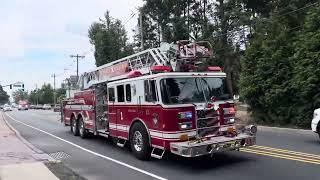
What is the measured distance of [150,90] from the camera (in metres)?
12.4

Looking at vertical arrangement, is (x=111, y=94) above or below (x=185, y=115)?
above

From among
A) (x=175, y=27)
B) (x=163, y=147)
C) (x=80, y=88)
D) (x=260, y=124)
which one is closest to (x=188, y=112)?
(x=163, y=147)

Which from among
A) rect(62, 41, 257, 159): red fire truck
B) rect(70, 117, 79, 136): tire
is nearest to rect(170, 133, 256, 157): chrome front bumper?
rect(62, 41, 257, 159): red fire truck

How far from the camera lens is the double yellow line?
11.7 meters

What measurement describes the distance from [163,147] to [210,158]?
1.68m

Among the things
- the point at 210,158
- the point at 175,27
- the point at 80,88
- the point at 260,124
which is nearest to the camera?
the point at 210,158

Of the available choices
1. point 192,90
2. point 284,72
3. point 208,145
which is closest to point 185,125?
point 208,145

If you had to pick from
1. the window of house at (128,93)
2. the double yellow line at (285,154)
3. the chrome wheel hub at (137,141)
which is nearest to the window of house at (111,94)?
the window of house at (128,93)

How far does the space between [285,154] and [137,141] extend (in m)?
4.14

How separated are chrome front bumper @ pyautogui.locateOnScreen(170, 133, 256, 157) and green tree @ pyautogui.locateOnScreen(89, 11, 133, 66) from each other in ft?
182

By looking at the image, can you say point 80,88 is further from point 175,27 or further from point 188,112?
point 175,27

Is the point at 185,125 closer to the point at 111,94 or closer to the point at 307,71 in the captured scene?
the point at 111,94

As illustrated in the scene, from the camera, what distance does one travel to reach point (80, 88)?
21609mm

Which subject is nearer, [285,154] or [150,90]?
[150,90]
